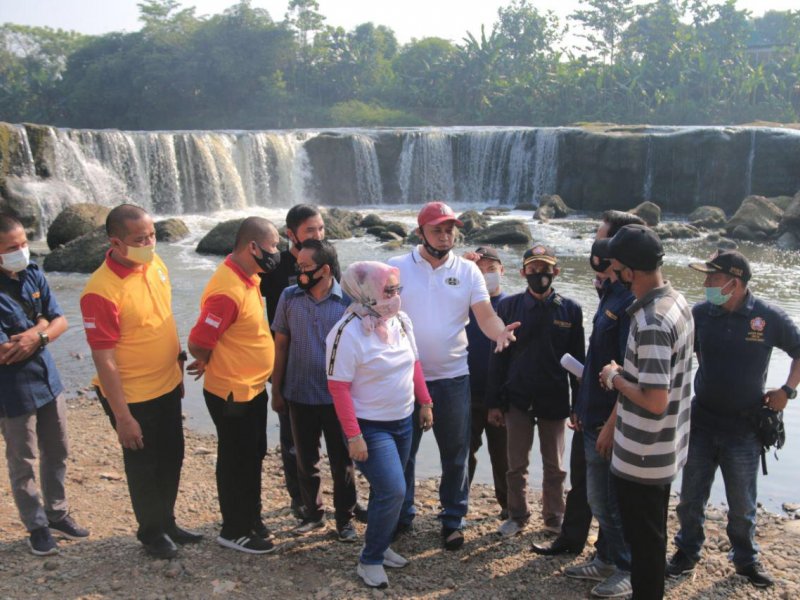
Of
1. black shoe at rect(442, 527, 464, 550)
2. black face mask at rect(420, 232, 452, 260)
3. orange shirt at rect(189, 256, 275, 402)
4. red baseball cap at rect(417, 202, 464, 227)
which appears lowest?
black shoe at rect(442, 527, 464, 550)

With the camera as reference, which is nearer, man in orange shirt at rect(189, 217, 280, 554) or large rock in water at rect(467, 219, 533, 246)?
man in orange shirt at rect(189, 217, 280, 554)

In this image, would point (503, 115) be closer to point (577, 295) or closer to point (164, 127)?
point (164, 127)

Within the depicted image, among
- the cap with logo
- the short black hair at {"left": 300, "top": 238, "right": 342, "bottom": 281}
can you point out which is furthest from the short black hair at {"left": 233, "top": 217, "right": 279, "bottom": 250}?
the cap with logo

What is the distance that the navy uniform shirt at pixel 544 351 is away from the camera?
4.16 meters

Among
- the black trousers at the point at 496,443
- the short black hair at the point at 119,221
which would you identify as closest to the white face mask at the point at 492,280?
the black trousers at the point at 496,443

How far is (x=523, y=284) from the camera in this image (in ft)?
47.7

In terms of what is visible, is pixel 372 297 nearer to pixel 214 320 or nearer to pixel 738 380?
pixel 214 320

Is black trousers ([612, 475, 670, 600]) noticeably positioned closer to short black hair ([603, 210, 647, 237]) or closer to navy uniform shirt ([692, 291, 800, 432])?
navy uniform shirt ([692, 291, 800, 432])

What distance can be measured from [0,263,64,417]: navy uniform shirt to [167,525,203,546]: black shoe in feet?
3.03

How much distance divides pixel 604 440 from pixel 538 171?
26927 millimetres

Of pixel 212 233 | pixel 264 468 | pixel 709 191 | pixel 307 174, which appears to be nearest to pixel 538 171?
pixel 709 191

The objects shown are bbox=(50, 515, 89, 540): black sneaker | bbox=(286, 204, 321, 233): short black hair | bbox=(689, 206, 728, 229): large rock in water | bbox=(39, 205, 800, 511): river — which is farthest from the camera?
bbox=(689, 206, 728, 229): large rock in water

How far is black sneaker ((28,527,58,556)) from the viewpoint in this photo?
388cm

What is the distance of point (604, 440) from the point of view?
11.2 ft
